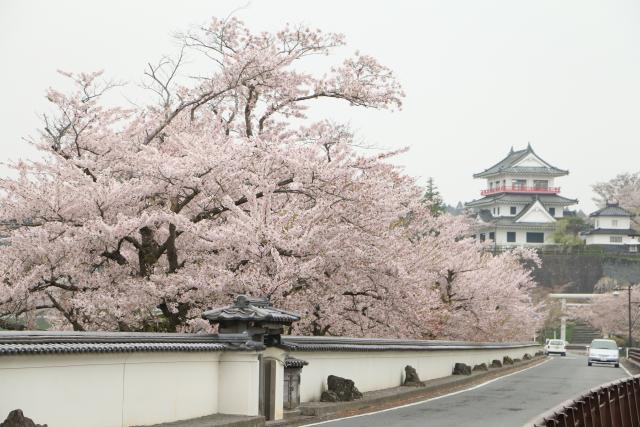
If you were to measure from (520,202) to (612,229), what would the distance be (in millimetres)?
13152

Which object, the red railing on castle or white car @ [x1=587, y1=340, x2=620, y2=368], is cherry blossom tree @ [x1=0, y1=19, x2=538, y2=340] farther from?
the red railing on castle

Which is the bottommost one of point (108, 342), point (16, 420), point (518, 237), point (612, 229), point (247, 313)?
point (16, 420)

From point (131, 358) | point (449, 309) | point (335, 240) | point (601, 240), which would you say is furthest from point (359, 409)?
point (601, 240)

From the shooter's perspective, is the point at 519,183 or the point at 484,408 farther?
the point at 519,183

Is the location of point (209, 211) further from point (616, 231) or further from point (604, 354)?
point (616, 231)

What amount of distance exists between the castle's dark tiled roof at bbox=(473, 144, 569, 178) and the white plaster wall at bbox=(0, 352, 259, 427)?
11836cm

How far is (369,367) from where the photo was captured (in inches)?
899

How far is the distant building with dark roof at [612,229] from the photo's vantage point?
12312 centimetres

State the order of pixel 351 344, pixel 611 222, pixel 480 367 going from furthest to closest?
1. pixel 611 222
2. pixel 480 367
3. pixel 351 344

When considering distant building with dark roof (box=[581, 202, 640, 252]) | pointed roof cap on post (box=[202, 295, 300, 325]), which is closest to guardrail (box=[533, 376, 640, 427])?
pointed roof cap on post (box=[202, 295, 300, 325])

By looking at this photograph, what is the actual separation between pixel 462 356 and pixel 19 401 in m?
27.6

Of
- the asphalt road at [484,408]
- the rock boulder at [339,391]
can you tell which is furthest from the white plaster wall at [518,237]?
the rock boulder at [339,391]

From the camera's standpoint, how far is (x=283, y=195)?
23656mm

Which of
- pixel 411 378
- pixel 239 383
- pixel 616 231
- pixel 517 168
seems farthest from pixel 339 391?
pixel 517 168
